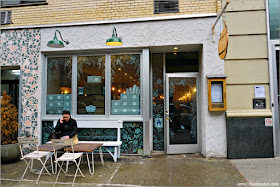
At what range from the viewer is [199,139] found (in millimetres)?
6074

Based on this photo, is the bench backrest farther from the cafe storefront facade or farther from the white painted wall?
the white painted wall

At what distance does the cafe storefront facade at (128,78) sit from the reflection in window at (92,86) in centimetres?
3

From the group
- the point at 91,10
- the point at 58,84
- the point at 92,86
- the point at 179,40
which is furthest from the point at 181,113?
the point at 91,10

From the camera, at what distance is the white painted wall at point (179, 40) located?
5.50 meters

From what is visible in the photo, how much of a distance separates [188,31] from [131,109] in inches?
112

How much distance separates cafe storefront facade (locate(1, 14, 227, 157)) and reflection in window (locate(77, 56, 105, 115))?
31mm

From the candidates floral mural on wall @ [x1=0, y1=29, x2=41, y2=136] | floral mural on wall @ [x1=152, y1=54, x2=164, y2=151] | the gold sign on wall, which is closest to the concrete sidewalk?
floral mural on wall @ [x1=152, y1=54, x2=164, y2=151]

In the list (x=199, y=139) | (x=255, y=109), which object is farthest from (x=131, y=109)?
(x=255, y=109)

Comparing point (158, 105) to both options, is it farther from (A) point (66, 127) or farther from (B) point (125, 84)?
(A) point (66, 127)

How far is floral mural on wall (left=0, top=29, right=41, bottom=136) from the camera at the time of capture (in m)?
6.29

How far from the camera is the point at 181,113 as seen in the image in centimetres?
616

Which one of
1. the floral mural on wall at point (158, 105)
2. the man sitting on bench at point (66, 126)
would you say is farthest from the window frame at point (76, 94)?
the man sitting on bench at point (66, 126)

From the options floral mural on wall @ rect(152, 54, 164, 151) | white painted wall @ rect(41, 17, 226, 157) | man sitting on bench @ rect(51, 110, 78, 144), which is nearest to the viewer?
man sitting on bench @ rect(51, 110, 78, 144)

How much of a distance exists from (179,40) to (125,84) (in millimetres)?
2061
